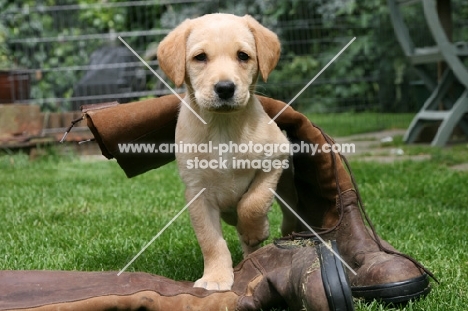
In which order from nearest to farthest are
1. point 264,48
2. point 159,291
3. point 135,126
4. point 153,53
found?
point 159,291 < point 264,48 < point 135,126 < point 153,53

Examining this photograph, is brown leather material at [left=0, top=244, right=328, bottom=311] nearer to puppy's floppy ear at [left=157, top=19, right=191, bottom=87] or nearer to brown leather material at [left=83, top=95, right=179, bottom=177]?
brown leather material at [left=83, top=95, right=179, bottom=177]

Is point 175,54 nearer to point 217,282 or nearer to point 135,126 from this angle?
point 135,126

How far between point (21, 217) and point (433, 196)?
2.49 m

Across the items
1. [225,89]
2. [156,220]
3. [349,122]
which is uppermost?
[225,89]

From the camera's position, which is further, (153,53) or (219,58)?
(153,53)

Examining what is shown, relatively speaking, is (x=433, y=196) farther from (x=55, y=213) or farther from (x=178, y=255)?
(x=55, y=213)

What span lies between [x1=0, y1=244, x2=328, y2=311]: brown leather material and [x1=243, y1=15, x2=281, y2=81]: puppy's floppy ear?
747 millimetres

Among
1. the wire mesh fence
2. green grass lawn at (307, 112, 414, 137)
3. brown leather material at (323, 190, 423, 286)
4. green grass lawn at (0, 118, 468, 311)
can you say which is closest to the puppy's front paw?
green grass lawn at (0, 118, 468, 311)

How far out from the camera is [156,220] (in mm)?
3797

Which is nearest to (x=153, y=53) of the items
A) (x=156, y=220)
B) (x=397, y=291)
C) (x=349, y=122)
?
(x=349, y=122)

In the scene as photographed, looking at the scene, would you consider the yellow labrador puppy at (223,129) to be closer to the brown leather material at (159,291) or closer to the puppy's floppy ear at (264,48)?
the puppy's floppy ear at (264,48)

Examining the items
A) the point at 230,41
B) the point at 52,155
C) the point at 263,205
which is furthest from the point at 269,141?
the point at 52,155

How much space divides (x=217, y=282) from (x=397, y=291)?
60 centimetres

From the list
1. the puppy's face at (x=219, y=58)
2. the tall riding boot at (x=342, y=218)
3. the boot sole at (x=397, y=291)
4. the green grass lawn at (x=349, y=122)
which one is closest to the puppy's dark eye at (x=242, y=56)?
the puppy's face at (x=219, y=58)
